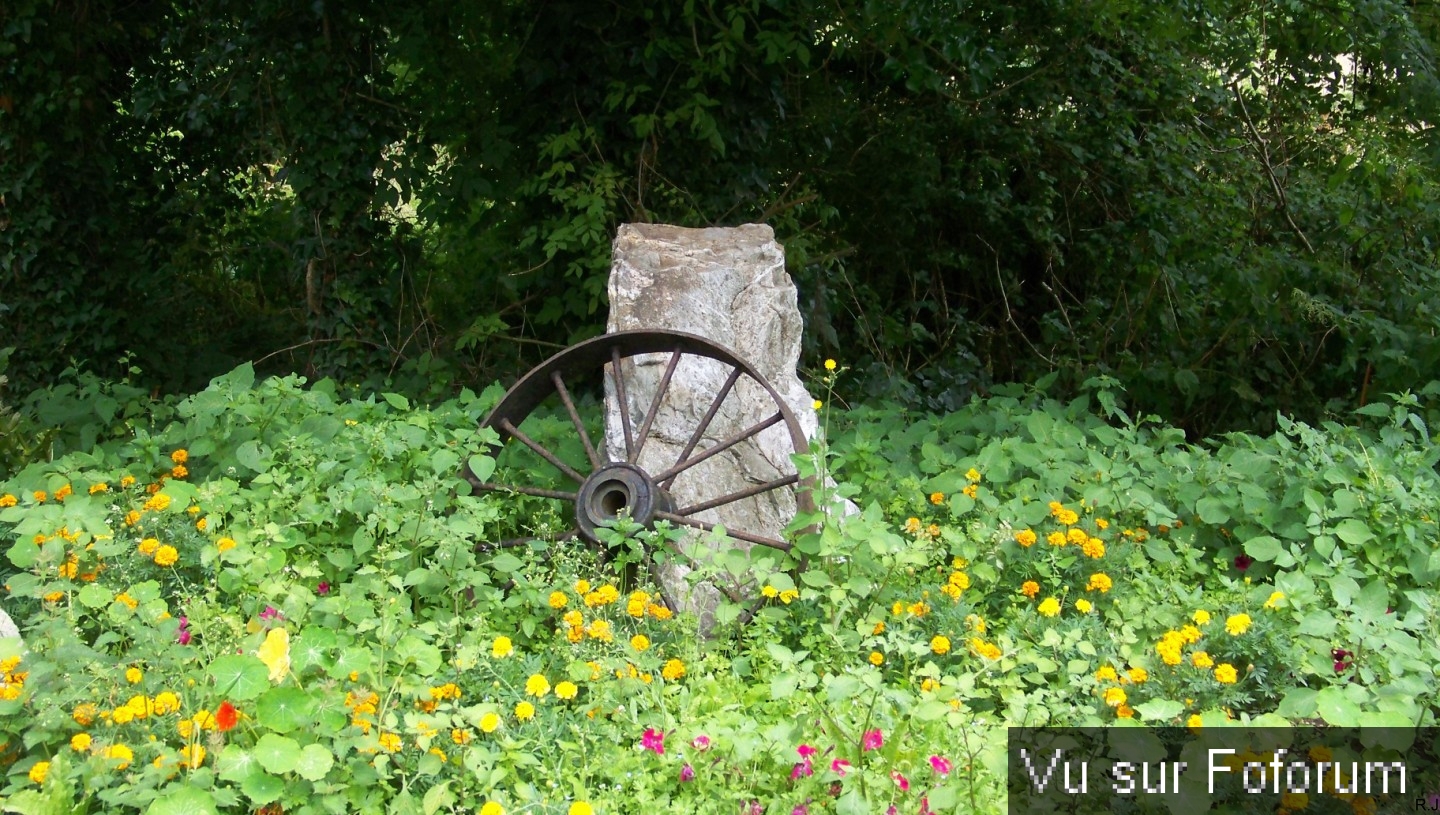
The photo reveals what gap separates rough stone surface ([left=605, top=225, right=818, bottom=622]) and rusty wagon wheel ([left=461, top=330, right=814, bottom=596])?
23 mm

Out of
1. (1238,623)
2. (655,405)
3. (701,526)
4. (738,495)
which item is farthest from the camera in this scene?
(655,405)

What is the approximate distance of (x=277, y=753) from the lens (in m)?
2.39

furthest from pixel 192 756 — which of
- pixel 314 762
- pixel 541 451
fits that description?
pixel 541 451

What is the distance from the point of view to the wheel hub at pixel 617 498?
12.0 feet

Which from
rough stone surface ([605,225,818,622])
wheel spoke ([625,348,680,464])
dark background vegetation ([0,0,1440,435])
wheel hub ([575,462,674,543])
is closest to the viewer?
wheel hub ([575,462,674,543])

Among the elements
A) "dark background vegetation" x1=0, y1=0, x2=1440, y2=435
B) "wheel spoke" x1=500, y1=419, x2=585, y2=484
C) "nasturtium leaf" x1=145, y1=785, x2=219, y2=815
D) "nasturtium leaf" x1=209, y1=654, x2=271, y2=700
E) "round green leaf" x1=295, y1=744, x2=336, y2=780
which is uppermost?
"dark background vegetation" x1=0, y1=0, x2=1440, y2=435

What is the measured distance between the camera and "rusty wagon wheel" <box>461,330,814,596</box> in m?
3.69

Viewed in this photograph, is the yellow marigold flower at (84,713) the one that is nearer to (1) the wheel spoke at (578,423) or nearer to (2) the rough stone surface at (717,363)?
(1) the wheel spoke at (578,423)

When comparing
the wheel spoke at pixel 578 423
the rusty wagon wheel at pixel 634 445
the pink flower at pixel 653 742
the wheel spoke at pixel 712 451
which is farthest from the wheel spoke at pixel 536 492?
the pink flower at pixel 653 742

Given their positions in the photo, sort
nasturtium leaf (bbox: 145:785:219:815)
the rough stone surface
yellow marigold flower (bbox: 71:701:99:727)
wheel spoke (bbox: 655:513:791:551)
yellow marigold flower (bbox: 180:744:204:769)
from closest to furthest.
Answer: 1. nasturtium leaf (bbox: 145:785:219:815)
2. yellow marigold flower (bbox: 180:744:204:769)
3. yellow marigold flower (bbox: 71:701:99:727)
4. wheel spoke (bbox: 655:513:791:551)
5. the rough stone surface

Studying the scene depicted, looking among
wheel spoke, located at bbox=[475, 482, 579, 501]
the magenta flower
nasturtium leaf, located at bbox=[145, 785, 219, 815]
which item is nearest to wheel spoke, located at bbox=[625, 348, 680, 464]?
wheel spoke, located at bbox=[475, 482, 579, 501]

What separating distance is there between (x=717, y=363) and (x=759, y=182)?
2793 millimetres

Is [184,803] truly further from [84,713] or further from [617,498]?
[617,498]

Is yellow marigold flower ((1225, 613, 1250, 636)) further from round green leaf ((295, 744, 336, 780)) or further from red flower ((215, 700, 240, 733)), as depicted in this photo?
red flower ((215, 700, 240, 733))
